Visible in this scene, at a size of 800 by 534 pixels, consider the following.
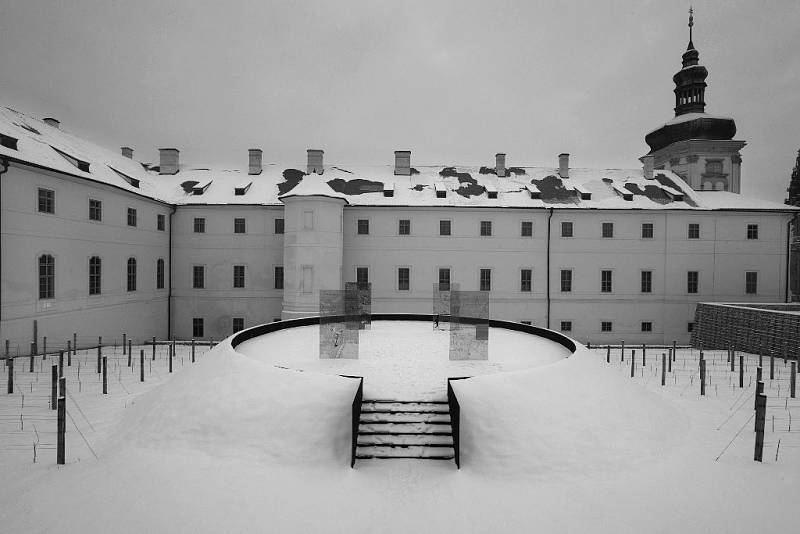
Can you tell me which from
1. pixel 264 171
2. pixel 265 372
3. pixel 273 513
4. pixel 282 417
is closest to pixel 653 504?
pixel 273 513

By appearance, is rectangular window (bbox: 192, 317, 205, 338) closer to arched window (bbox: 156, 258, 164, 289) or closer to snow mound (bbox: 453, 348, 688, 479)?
arched window (bbox: 156, 258, 164, 289)

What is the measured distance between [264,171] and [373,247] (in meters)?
11.1

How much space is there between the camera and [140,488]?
7.86m

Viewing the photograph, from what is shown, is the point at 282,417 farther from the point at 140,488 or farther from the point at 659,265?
the point at 659,265

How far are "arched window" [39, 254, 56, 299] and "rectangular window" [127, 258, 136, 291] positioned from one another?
5.54m

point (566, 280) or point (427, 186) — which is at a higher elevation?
point (427, 186)

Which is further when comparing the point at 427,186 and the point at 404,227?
the point at 427,186

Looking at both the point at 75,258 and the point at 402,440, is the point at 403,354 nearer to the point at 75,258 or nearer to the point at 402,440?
the point at 402,440

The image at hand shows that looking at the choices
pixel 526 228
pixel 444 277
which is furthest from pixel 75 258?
pixel 526 228

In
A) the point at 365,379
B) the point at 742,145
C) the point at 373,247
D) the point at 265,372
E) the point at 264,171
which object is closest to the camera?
the point at 265,372

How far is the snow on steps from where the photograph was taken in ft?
29.5

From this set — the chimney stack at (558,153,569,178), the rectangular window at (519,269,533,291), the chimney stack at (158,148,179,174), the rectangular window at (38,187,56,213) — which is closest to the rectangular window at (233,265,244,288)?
the chimney stack at (158,148,179,174)

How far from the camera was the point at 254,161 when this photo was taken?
34312mm

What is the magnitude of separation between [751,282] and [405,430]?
109 ft
